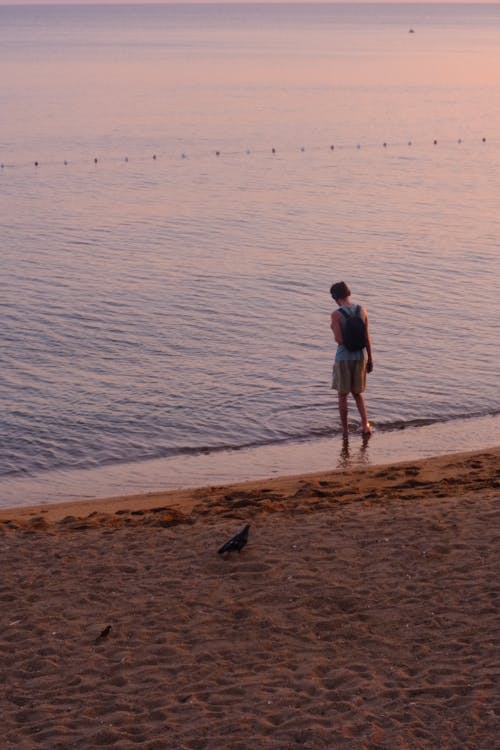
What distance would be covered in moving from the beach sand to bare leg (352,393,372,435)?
120 inches

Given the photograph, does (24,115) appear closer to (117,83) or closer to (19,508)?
(117,83)

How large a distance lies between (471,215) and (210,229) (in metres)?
7.33

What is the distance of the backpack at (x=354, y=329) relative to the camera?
41.6ft

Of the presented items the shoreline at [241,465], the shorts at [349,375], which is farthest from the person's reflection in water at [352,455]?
the shorts at [349,375]

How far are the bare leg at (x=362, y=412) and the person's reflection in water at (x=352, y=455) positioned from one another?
0.32 feet

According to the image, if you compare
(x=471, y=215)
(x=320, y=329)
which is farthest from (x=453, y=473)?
(x=471, y=215)

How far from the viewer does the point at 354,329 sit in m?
12.7

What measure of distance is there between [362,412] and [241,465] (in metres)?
1.65

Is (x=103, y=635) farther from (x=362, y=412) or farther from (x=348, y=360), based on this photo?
(x=362, y=412)

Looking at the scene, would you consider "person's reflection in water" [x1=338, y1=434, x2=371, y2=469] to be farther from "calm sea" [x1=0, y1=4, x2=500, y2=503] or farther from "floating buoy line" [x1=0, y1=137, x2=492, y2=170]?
"floating buoy line" [x1=0, y1=137, x2=492, y2=170]

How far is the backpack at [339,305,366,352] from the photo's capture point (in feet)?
41.6

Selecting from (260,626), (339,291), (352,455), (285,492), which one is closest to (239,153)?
(352,455)

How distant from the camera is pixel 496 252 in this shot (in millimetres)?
25297

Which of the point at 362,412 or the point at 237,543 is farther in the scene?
the point at 362,412
